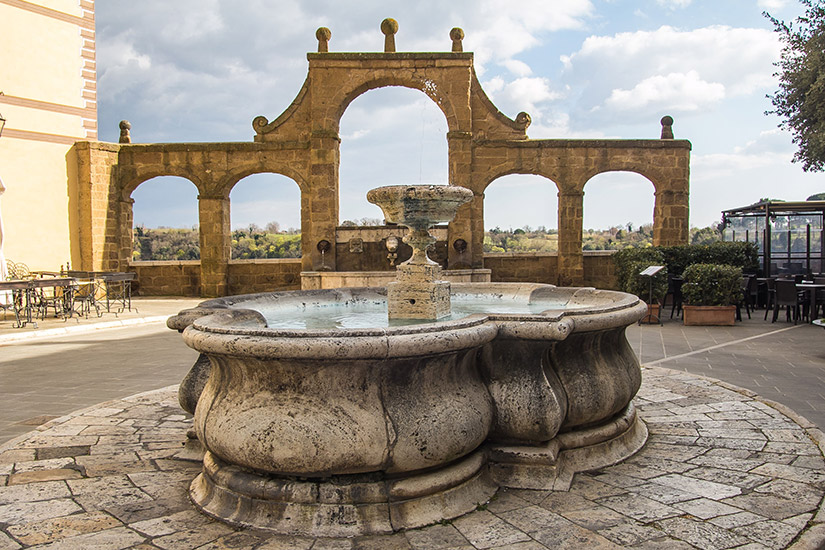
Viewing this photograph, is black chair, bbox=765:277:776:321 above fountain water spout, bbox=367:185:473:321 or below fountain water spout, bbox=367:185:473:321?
below

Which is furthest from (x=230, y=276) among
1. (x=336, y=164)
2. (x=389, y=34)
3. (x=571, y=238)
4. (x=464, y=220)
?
(x=571, y=238)

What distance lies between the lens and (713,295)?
9.83 m

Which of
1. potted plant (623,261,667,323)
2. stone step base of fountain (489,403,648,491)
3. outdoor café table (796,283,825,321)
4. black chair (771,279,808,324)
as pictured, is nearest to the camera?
stone step base of fountain (489,403,648,491)

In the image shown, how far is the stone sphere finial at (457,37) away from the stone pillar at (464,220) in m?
2.33

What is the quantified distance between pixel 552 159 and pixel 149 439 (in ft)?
44.6

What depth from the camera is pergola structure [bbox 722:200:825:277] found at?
1375 cm

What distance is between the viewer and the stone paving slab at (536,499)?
243 centimetres

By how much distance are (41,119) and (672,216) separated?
1673cm

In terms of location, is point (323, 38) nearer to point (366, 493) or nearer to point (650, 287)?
point (650, 287)

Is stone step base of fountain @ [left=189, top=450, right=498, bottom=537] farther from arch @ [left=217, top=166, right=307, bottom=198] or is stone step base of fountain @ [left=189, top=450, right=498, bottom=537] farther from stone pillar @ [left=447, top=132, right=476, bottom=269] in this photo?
arch @ [left=217, top=166, right=307, bottom=198]

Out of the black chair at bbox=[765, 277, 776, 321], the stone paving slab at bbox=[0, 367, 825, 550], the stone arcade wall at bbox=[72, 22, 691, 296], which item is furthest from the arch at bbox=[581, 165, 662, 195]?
the stone paving slab at bbox=[0, 367, 825, 550]

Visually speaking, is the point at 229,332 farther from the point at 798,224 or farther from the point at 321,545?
the point at 798,224

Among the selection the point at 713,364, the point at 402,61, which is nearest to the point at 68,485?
the point at 713,364

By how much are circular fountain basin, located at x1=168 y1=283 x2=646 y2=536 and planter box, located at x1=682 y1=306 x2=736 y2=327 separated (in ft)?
24.1
